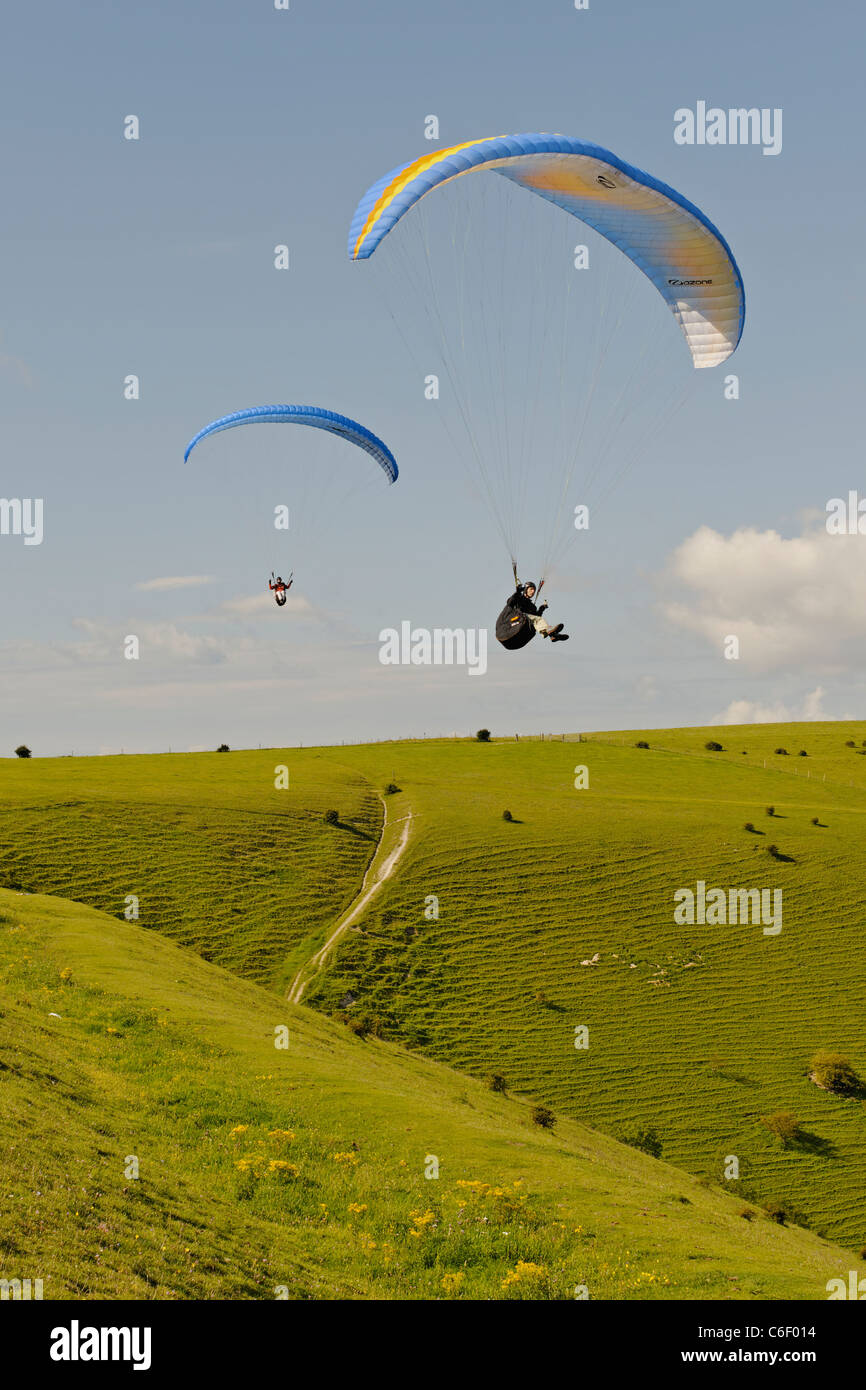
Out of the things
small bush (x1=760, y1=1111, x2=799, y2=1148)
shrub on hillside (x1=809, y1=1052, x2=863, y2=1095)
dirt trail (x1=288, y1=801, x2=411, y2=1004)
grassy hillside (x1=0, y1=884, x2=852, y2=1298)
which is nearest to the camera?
grassy hillside (x1=0, y1=884, x2=852, y2=1298)

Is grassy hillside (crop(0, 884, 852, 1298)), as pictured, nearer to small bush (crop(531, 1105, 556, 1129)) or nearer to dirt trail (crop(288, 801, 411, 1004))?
small bush (crop(531, 1105, 556, 1129))

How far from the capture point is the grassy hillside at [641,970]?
4994cm

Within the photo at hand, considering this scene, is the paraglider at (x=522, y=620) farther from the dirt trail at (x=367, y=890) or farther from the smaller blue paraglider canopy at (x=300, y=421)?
the dirt trail at (x=367, y=890)

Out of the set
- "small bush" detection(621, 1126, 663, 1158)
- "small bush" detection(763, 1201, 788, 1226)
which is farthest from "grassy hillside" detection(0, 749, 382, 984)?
"small bush" detection(763, 1201, 788, 1226)

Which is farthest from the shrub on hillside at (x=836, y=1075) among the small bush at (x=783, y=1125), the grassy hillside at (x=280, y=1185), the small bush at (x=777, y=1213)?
the grassy hillside at (x=280, y=1185)

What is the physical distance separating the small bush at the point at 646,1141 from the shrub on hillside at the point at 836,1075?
9739mm

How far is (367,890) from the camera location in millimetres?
66188

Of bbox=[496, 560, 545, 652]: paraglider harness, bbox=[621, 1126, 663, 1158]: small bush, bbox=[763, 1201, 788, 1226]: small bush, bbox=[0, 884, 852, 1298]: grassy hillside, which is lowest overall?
bbox=[763, 1201, 788, 1226]: small bush

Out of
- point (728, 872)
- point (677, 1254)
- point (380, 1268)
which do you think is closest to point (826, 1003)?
point (728, 872)

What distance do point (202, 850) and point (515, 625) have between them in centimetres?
4089

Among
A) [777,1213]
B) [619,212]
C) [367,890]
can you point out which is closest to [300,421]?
[619,212]

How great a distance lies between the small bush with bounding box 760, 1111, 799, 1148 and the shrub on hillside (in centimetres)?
351

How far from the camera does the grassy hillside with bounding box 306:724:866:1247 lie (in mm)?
49938

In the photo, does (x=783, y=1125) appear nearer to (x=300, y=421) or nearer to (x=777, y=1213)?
(x=777, y=1213)
